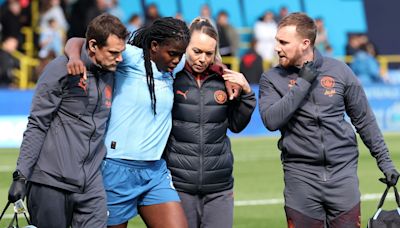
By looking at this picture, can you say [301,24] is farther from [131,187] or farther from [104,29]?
[131,187]

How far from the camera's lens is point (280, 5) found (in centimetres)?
3144

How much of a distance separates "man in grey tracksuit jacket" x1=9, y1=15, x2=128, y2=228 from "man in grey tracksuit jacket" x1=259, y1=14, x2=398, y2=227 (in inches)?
51.3

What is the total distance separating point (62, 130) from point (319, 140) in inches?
73.5

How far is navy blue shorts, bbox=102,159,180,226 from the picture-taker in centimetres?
725

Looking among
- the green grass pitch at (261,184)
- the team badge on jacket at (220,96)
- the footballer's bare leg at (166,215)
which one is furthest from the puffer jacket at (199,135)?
the green grass pitch at (261,184)

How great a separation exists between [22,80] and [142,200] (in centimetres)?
1607

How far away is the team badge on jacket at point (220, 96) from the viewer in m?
7.65

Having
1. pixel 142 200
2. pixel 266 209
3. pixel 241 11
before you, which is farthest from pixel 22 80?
pixel 142 200

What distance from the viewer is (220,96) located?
25.2ft

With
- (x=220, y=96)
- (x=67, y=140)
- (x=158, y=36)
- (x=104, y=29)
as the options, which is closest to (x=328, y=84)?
(x=220, y=96)

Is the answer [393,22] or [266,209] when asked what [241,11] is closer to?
[393,22]

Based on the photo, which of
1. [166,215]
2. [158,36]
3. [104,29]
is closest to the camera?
[104,29]

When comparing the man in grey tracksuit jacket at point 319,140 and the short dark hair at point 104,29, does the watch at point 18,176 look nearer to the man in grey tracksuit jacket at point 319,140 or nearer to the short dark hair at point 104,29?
the short dark hair at point 104,29

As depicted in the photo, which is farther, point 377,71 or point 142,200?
point 377,71
